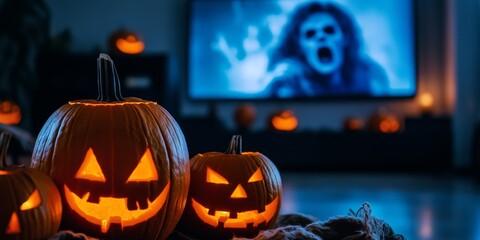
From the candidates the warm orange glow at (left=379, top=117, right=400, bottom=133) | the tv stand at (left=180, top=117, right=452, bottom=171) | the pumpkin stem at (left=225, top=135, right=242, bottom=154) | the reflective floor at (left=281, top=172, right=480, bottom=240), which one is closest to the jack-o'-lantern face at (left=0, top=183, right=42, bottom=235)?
the pumpkin stem at (left=225, top=135, right=242, bottom=154)

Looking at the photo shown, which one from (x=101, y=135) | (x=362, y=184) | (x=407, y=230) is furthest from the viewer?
(x=362, y=184)

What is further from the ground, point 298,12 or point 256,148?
point 298,12

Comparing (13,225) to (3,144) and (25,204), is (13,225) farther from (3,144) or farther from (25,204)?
(3,144)

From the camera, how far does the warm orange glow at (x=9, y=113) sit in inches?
161

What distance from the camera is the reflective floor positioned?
191 centimetres

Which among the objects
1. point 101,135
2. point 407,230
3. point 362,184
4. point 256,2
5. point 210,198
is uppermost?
point 256,2

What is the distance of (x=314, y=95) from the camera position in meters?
4.78

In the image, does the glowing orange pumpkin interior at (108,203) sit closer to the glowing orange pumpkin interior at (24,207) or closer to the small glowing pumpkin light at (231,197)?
the glowing orange pumpkin interior at (24,207)

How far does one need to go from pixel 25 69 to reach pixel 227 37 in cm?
198

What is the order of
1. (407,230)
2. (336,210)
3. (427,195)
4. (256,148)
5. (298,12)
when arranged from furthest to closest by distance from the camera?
(298,12), (256,148), (427,195), (336,210), (407,230)

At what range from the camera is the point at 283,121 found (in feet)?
15.3

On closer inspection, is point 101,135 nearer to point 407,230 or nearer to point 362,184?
point 407,230

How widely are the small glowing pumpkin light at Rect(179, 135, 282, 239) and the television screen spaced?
11.6ft

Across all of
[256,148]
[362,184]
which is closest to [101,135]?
[362,184]
